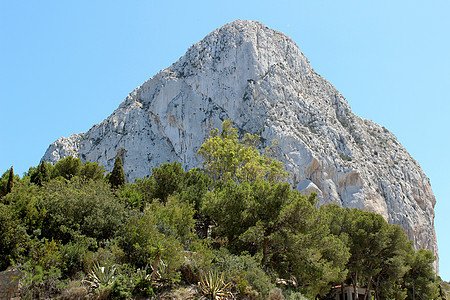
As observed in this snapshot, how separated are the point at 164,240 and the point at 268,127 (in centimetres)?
5912

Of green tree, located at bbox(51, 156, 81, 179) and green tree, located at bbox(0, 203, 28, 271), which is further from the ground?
green tree, located at bbox(51, 156, 81, 179)

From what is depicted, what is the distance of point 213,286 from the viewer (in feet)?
53.4

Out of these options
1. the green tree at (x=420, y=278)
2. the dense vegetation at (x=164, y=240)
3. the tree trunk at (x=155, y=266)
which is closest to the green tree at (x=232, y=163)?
the dense vegetation at (x=164, y=240)

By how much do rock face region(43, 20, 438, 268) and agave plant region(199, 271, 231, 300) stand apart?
54.3 meters

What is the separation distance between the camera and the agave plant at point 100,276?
15297 millimetres

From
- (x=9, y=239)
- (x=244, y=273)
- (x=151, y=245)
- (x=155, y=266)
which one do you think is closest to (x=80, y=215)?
(x=9, y=239)

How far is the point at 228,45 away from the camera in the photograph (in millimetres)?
88000

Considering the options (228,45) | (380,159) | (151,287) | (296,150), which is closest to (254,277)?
(151,287)

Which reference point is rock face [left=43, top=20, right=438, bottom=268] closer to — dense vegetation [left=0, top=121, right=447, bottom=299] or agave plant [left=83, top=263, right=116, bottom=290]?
dense vegetation [left=0, top=121, right=447, bottom=299]

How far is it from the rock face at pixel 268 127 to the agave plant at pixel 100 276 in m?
56.5

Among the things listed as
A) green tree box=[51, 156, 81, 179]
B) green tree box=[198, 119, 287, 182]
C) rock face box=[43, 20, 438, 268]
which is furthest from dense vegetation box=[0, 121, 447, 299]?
rock face box=[43, 20, 438, 268]

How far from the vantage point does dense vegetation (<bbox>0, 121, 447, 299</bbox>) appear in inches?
627

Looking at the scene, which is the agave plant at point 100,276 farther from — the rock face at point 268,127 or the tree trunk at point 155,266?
the rock face at point 268,127

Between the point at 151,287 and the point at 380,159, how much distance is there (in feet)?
243
